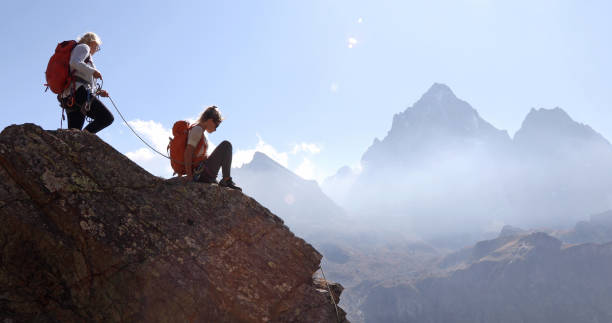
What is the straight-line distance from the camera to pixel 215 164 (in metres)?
10.1

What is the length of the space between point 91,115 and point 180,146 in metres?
2.69

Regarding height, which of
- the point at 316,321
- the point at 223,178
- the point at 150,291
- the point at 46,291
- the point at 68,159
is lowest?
the point at 46,291

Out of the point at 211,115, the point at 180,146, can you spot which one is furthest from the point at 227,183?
the point at 211,115

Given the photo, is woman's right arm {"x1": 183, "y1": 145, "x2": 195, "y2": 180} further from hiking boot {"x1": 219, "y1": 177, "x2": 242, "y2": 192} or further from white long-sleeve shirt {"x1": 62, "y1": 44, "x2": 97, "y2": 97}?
white long-sleeve shirt {"x1": 62, "y1": 44, "x2": 97, "y2": 97}

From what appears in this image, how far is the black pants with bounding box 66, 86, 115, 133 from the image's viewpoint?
8836 mm

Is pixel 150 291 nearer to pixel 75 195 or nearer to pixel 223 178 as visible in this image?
pixel 75 195

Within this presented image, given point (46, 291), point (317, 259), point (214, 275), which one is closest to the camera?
point (46, 291)

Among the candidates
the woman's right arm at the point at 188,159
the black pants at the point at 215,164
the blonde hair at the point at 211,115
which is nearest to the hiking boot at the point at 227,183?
the black pants at the point at 215,164

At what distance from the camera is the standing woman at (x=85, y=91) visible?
27.8ft

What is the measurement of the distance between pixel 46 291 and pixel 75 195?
2144mm

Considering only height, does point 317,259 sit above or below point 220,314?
above

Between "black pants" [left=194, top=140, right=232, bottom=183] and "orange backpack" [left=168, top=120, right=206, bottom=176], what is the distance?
30 centimetres

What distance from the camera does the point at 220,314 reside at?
809 cm

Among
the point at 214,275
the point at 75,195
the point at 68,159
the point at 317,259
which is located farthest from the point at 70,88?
the point at 317,259
